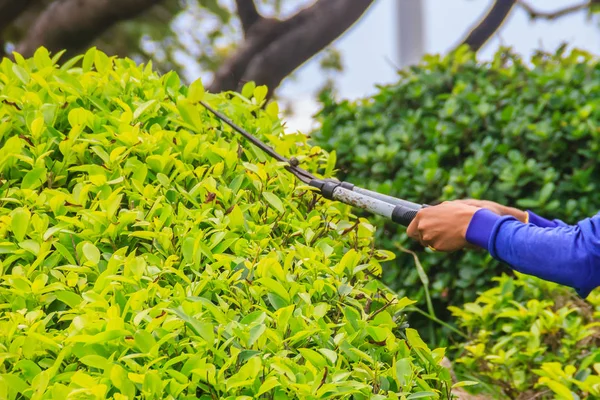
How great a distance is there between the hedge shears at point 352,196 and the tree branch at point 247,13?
3.65m

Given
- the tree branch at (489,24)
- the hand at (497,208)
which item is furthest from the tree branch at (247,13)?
the hand at (497,208)

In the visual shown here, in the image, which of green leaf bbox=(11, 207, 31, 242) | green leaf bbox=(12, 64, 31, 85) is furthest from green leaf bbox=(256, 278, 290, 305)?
green leaf bbox=(12, 64, 31, 85)

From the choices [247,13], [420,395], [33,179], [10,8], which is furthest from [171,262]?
[10,8]

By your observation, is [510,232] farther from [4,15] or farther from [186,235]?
[4,15]

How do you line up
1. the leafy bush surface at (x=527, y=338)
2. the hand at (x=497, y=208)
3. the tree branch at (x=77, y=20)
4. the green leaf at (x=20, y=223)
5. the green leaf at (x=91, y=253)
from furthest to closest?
the tree branch at (x=77, y=20) < the leafy bush surface at (x=527, y=338) < the hand at (x=497, y=208) < the green leaf at (x=20, y=223) < the green leaf at (x=91, y=253)

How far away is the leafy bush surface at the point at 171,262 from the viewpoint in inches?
72.0

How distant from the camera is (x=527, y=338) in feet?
11.8

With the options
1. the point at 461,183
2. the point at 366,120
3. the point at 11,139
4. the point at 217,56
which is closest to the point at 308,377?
the point at 11,139

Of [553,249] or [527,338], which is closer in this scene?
[553,249]

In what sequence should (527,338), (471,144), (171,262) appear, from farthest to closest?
1. (471,144)
2. (527,338)
3. (171,262)

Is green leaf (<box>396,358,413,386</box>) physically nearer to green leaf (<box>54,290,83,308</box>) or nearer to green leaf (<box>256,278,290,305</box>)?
green leaf (<box>256,278,290,305</box>)

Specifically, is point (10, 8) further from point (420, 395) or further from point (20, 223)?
point (420, 395)

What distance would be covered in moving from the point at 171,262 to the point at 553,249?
111 centimetres

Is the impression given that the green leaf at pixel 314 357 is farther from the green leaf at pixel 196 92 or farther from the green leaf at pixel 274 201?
the green leaf at pixel 196 92
